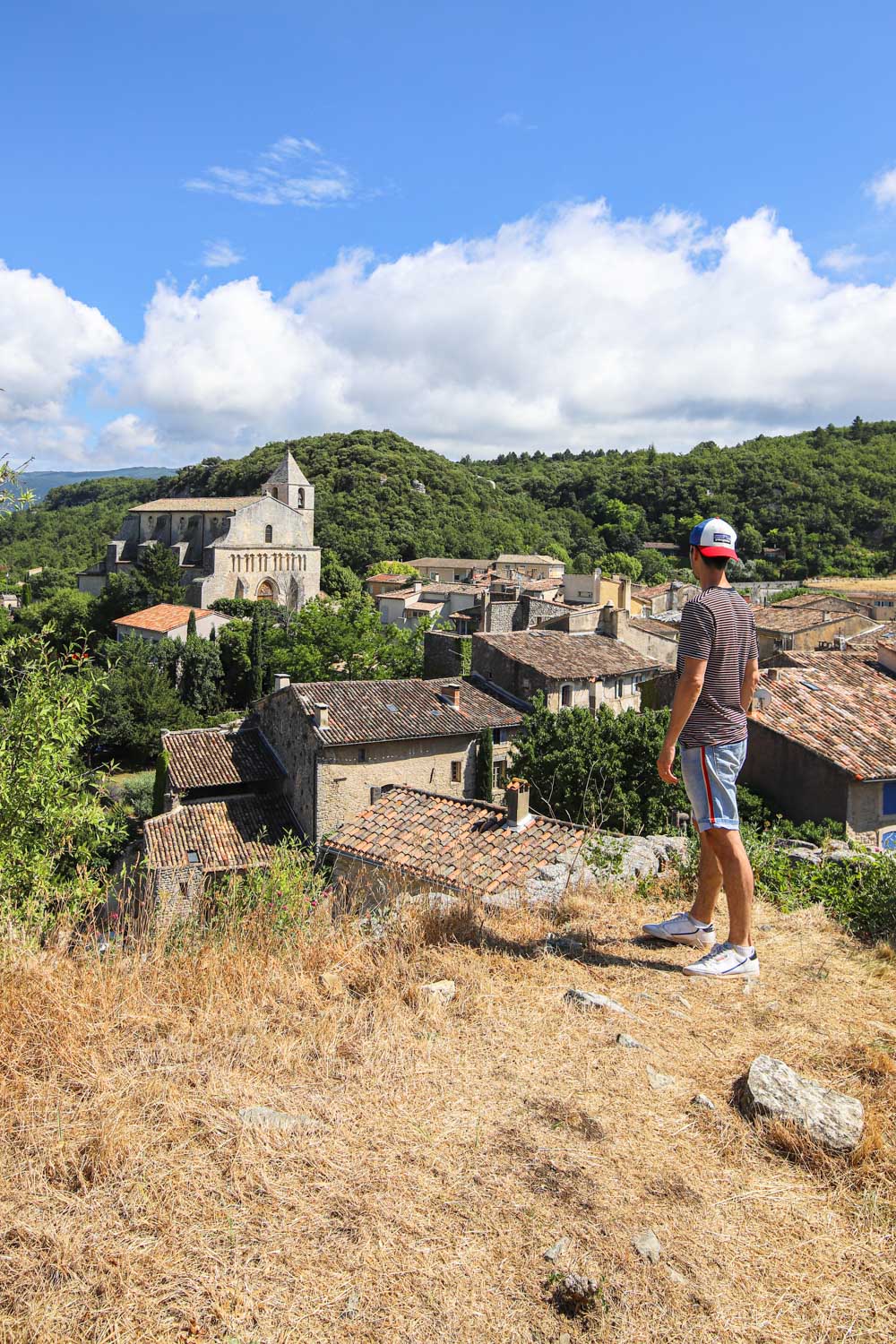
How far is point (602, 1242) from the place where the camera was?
262 cm

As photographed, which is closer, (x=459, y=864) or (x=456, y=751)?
(x=459, y=864)

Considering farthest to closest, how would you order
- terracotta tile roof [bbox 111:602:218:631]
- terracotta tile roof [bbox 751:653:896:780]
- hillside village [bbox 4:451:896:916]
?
1. terracotta tile roof [bbox 111:602:218:631]
2. terracotta tile roof [bbox 751:653:896:780]
3. hillside village [bbox 4:451:896:916]

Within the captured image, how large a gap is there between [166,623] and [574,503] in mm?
81544

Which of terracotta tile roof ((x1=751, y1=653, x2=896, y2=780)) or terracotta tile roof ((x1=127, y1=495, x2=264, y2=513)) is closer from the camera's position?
terracotta tile roof ((x1=751, y1=653, x2=896, y2=780))

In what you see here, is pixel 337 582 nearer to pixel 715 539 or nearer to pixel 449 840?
pixel 449 840

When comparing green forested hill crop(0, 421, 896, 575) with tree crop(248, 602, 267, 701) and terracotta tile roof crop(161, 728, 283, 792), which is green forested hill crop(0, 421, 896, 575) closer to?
tree crop(248, 602, 267, 701)

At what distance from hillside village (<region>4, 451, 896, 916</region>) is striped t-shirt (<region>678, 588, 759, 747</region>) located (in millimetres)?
2994

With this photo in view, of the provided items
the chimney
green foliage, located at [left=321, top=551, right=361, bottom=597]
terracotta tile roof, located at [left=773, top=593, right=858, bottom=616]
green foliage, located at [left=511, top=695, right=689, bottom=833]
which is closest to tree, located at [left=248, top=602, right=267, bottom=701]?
green foliage, located at [left=321, top=551, right=361, bottom=597]

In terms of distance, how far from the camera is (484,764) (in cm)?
2477

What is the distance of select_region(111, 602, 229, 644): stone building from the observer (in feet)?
157

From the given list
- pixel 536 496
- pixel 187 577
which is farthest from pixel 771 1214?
pixel 536 496

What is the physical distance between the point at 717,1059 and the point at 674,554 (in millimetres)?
100611

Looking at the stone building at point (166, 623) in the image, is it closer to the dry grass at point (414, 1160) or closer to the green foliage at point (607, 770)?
the green foliage at point (607, 770)

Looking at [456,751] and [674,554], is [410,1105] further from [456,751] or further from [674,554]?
[674,554]
